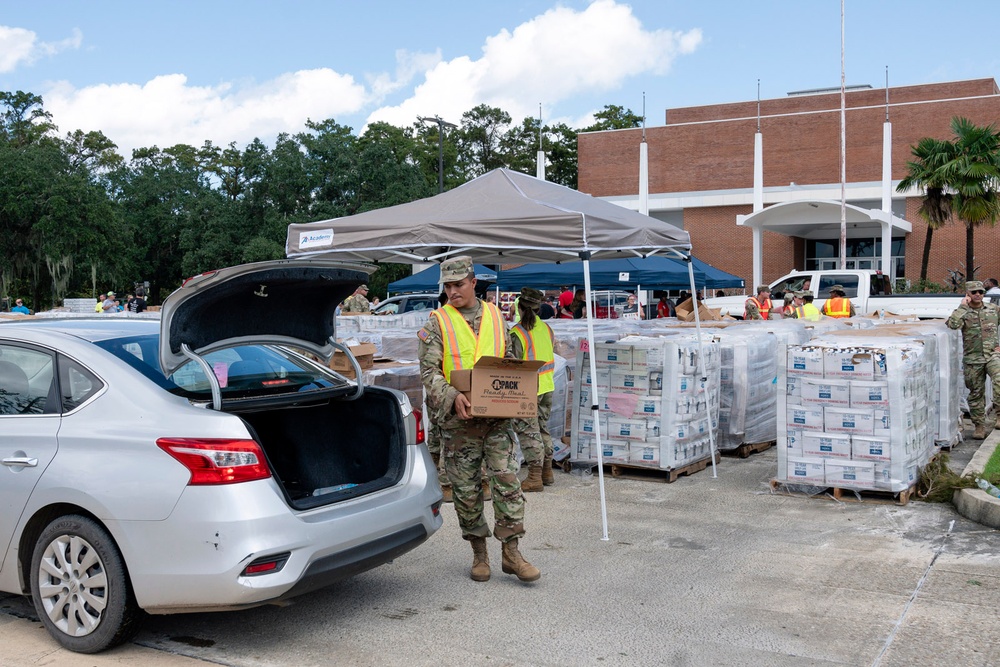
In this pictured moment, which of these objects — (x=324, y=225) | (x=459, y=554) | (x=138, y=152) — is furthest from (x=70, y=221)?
(x=459, y=554)

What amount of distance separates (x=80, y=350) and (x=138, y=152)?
7041 cm

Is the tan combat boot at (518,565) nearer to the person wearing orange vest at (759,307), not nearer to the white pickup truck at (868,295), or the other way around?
the person wearing orange vest at (759,307)

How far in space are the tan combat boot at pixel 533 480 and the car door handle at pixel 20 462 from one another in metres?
4.66

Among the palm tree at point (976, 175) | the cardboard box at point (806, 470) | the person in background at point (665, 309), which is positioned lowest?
the cardboard box at point (806, 470)

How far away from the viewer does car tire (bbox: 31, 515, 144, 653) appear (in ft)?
14.8

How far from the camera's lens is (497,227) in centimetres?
754

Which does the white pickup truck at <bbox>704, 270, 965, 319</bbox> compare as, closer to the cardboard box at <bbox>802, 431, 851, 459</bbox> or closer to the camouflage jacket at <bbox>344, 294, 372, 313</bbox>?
the camouflage jacket at <bbox>344, 294, 372, 313</bbox>

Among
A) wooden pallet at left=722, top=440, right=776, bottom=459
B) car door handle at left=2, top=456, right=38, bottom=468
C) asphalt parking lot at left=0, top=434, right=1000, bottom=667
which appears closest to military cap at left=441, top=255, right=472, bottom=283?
asphalt parking lot at left=0, top=434, right=1000, bottom=667

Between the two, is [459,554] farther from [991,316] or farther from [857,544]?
[991,316]

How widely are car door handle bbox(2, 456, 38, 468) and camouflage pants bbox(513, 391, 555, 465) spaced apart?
2.78 meters

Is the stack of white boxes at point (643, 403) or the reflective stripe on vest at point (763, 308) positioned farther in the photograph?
the reflective stripe on vest at point (763, 308)

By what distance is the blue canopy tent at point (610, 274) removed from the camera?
19234mm

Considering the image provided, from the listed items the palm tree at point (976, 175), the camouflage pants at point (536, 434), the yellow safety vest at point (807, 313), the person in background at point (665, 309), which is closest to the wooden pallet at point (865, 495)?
the camouflage pants at point (536, 434)

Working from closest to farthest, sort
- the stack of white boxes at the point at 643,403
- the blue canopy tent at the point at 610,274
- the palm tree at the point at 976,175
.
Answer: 1. the stack of white boxes at the point at 643,403
2. the blue canopy tent at the point at 610,274
3. the palm tree at the point at 976,175
